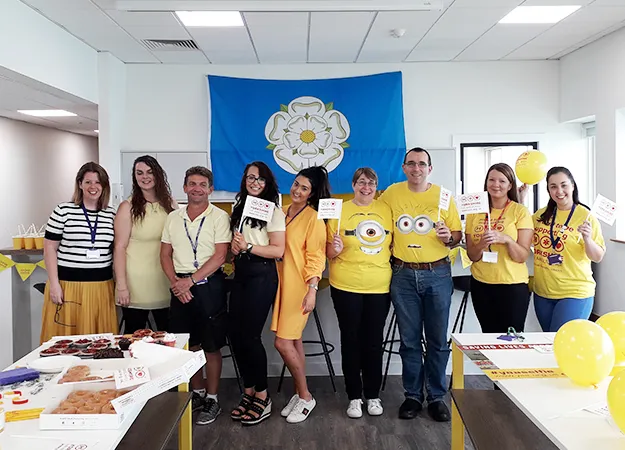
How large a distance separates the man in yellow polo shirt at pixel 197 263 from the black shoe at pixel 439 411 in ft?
4.50

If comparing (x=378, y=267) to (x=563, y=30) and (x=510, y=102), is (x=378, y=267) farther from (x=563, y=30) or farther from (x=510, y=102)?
(x=510, y=102)

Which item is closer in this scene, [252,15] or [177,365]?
[177,365]

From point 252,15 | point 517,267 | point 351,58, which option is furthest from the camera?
point 351,58

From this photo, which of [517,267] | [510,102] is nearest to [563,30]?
[510,102]

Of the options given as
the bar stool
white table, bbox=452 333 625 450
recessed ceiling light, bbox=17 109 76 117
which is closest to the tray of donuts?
white table, bbox=452 333 625 450

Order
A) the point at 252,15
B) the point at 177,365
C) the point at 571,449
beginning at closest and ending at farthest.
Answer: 1. the point at 571,449
2. the point at 177,365
3. the point at 252,15

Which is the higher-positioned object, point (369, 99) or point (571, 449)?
point (369, 99)

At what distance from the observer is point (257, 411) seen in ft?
10.7

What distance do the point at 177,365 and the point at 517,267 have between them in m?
2.06

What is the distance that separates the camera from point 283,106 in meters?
5.39

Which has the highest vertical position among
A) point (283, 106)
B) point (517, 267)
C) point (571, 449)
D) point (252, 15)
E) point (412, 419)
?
point (252, 15)

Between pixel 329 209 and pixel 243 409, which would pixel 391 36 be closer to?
pixel 329 209

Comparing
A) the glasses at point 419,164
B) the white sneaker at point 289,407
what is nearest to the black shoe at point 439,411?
the white sneaker at point 289,407

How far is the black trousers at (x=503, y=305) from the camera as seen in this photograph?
10.1 ft
